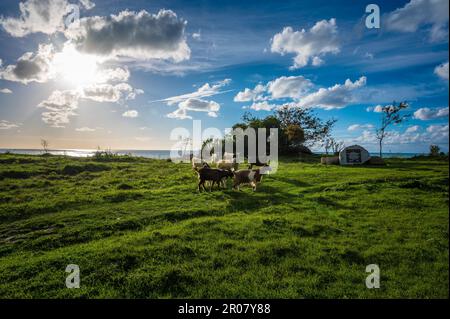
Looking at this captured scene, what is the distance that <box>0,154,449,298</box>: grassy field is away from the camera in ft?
21.0

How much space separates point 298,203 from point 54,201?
44.6ft

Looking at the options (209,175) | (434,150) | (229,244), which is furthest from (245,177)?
(434,150)

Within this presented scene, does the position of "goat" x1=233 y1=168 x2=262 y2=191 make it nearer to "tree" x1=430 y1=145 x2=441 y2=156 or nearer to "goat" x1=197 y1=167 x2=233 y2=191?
"goat" x1=197 y1=167 x2=233 y2=191

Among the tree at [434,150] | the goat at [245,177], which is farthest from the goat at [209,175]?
the tree at [434,150]

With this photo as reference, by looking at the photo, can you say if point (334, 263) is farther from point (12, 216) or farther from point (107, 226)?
point (12, 216)

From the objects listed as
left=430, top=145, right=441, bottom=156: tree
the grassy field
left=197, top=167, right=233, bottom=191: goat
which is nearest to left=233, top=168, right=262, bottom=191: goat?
left=197, top=167, right=233, bottom=191: goat

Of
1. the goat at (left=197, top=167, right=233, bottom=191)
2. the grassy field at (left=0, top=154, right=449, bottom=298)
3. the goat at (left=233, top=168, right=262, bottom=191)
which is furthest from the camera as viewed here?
the goat at (left=197, top=167, right=233, bottom=191)

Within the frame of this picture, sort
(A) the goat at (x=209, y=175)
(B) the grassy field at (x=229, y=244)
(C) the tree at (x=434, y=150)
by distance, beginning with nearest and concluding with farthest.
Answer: (B) the grassy field at (x=229, y=244), (A) the goat at (x=209, y=175), (C) the tree at (x=434, y=150)

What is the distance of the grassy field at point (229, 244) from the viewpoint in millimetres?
6414

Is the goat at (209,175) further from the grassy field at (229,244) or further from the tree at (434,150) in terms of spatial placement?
the tree at (434,150)

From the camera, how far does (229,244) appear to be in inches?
348

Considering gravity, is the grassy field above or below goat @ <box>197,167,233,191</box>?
below
